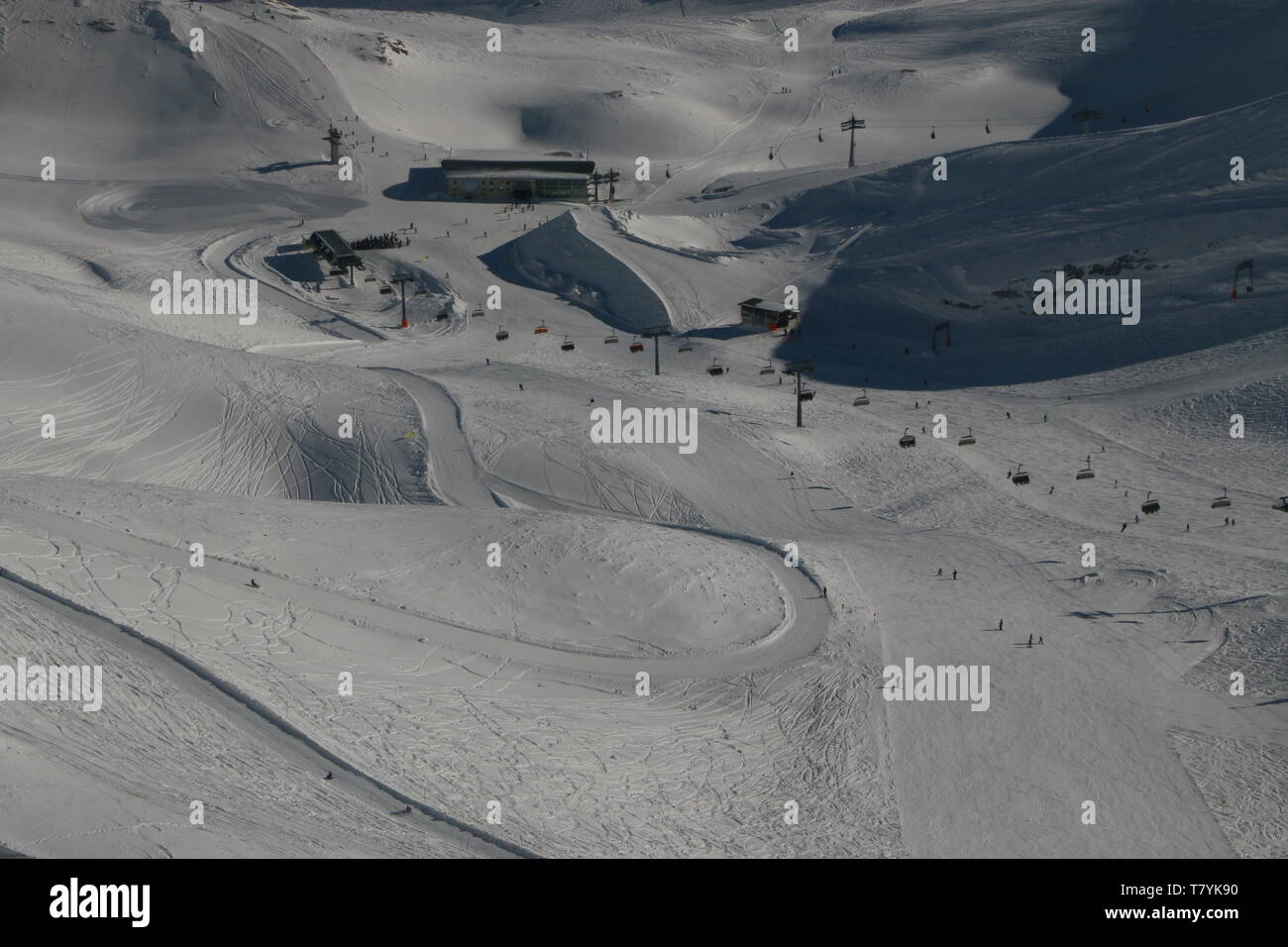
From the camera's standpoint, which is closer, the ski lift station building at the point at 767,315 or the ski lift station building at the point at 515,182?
the ski lift station building at the point at 767,315

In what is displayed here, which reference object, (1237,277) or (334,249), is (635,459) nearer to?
(334,249)

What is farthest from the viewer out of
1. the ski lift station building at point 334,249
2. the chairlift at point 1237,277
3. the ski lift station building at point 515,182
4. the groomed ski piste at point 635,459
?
the ski lift station building at point 515,182

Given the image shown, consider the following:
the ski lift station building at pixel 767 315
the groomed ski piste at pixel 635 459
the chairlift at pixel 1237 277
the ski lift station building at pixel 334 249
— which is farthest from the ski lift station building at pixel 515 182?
the chairlift at pixel 1237 277

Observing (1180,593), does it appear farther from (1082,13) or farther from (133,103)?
(1082,13)

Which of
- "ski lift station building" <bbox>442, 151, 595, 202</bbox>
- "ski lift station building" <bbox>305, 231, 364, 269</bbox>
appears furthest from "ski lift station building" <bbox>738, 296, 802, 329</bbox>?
"ski lift station building" <bbox>305, 231, 364, 269</bbox>

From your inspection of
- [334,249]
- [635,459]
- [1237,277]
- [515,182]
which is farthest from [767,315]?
[515,182]

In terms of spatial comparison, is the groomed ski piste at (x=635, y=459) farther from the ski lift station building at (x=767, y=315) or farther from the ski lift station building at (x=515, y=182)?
the ski lift station building at (x=515, y=182)

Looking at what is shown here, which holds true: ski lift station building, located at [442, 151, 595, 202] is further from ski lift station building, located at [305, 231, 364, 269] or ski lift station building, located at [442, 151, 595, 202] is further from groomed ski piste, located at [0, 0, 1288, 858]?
ski lift station building, located at [305, 231, 364, 269]
